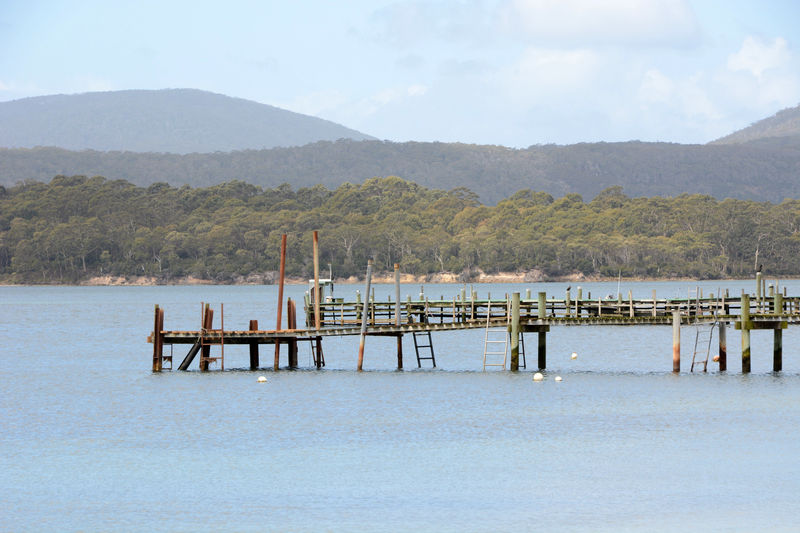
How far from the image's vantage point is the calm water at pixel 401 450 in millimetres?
25547

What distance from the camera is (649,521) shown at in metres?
24.4

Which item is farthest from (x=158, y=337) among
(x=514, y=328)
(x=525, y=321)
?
(x=525, y=321)

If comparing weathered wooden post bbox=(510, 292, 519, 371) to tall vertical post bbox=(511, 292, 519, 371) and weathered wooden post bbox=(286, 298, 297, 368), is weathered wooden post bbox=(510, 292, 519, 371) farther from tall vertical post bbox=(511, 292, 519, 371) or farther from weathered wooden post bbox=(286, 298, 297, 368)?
weathered wooden post bbox=(286, 298, 297, 368)

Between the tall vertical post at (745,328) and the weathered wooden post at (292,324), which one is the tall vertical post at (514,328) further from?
the weathered wooden post at (292,324)

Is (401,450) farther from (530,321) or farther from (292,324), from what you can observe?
(292,324)

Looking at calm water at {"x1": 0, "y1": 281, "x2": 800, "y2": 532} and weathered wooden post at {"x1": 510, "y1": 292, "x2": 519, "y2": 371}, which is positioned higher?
weathered wooden post at {"x1": 510, "y1": 292, "x2": 519, "y2": 371}

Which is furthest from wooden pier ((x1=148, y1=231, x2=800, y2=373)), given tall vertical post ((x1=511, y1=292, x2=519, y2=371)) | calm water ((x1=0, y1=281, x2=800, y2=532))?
calm water ((x1=0, y1=281, x2=800, y2=532))

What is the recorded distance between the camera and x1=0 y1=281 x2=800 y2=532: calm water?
25.5 metres

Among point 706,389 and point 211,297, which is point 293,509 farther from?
point 211,297

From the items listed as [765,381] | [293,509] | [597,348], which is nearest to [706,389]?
[765,381]

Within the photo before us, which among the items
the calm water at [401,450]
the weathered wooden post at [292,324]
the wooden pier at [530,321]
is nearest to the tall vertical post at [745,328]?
the wooden pier at [530,321]

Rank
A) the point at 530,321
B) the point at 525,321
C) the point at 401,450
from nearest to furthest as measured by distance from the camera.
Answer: the point at 401,450 → the point at 530,321 → the point at 525,321

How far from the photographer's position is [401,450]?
3309 cm

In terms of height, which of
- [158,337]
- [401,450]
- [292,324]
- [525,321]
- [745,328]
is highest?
[525,321]
